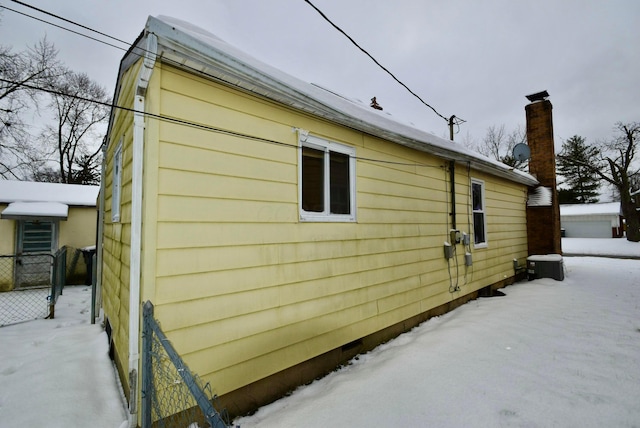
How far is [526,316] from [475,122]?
32.0m

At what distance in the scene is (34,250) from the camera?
9.15m

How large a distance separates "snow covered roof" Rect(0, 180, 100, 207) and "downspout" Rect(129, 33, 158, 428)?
400 inches

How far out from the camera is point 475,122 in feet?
105

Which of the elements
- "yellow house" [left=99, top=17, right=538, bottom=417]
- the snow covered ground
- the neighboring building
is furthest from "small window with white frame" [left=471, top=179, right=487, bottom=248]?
the neighboring building

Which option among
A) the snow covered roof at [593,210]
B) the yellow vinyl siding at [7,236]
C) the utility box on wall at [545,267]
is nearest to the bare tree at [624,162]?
the snow covered roof at [593,210]

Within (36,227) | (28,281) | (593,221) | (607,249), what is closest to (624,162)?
(593,221)

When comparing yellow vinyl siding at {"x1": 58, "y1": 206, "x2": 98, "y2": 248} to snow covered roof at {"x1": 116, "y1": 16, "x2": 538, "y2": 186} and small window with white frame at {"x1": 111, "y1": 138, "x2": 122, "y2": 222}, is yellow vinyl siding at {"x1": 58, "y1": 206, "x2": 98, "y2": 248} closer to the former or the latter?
small window with white frame at {"x1": 111, "y1": 138, "x2": 122, "y2": 222}

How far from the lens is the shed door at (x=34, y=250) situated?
8.86 m

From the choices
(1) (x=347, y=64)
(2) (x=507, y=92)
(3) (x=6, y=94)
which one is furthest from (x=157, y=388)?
(2) (x=507, y=92)

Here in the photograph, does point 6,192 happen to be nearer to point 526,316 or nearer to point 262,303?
point 262,303

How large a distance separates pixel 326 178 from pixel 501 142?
116 ft

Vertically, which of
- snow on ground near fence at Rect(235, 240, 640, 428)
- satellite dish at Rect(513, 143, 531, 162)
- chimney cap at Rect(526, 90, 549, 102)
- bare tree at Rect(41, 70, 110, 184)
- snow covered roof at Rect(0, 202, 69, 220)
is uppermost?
bare tree at Rect(41, 70, 110, 184)

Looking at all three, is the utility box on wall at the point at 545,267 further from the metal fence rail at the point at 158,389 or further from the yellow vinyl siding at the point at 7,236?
the yellow vinyl siding at the point at 7,236

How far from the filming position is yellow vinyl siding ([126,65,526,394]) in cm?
240
